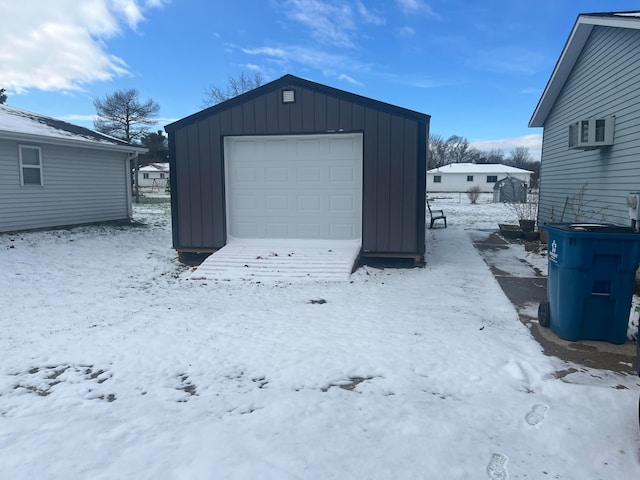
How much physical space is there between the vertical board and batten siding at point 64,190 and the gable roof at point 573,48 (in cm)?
1256

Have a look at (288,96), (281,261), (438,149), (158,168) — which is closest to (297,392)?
(281,261)

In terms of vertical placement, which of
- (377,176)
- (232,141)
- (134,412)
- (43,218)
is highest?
(232,141)

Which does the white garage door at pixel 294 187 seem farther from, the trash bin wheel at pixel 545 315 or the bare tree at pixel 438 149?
the bare tree at pixel 438 149

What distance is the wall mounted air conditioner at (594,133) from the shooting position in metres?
7.84

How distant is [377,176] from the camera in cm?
796

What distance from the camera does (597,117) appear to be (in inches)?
342

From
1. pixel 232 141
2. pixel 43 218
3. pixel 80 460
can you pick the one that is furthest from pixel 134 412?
pixel 43 218

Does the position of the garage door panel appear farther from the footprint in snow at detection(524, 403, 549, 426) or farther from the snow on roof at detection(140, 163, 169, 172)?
the snow on roof at detection(140, 163, 169, 172)

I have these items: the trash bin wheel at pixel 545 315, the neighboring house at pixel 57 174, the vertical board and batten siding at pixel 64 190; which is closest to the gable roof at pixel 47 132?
the neighboring house at pixel 57 174

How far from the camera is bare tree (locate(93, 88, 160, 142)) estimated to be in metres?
32.0

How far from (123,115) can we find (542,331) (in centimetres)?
3364

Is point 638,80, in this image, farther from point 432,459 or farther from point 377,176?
point 432,459

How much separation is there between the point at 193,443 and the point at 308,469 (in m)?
0.72

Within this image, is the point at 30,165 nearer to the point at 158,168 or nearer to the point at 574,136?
the point at 574,136
